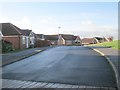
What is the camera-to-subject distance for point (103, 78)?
12391 millimetres

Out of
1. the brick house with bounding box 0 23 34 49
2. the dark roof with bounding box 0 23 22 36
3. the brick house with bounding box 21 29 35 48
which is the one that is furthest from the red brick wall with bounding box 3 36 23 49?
the brick house with bounding box 21 29 35 48

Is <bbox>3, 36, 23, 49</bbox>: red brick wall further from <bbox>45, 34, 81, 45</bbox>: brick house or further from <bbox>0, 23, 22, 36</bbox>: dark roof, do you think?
<bbox>45, 34, 81, 45</bbox>: brick house

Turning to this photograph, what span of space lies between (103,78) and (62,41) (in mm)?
122025

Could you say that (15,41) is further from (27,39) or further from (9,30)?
(27,39)

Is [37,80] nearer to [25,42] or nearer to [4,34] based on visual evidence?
[4,34]

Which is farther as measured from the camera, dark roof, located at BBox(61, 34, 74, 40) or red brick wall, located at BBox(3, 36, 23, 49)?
dark roof, located at BBox(61, 34, 74, 40)

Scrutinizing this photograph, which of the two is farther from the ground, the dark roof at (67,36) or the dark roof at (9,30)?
the dark roof at (9,30)

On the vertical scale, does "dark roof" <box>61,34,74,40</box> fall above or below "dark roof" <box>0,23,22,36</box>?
below

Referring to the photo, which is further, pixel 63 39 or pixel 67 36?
pixel 67 36

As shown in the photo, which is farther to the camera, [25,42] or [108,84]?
[25,42]

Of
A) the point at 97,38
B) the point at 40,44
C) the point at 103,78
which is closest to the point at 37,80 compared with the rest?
the point at 103,78

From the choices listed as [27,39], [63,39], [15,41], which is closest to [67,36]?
[63,39]

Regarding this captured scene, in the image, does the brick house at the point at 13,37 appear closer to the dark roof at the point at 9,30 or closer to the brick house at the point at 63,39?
the dark roof at the point at 9,30

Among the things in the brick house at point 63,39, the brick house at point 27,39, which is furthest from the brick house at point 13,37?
the brick house at point 63,39
